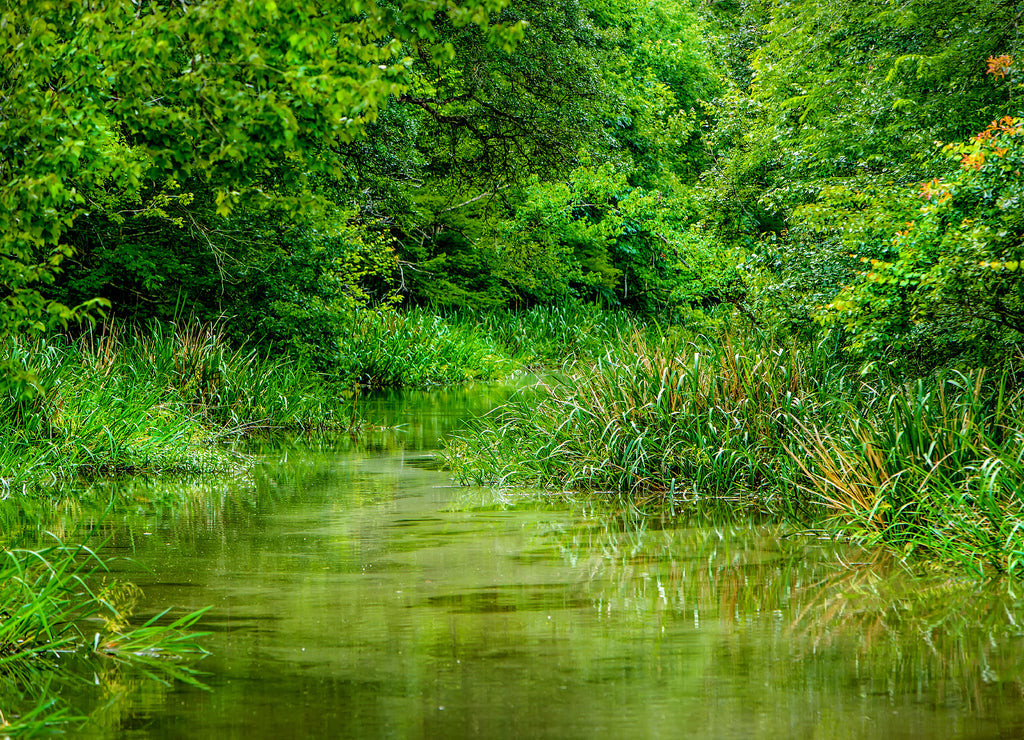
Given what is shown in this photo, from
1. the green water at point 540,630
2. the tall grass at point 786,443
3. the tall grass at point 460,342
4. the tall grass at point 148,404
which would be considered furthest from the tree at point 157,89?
the tall grass at point 460,342

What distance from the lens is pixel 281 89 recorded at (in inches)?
288

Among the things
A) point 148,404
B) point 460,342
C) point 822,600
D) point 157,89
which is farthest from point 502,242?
point 822,600

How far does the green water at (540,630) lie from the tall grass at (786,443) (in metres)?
0.46

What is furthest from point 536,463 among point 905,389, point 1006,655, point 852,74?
point 852,74

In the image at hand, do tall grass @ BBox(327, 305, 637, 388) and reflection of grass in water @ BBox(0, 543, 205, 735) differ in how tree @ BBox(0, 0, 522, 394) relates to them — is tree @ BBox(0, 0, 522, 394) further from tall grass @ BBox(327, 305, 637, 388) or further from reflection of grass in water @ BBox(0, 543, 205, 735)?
tall grass @ BBox(327, 305, 637, 388)

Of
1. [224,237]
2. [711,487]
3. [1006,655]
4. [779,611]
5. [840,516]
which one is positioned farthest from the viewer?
[224,237]

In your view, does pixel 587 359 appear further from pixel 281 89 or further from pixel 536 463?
pixel 281 89

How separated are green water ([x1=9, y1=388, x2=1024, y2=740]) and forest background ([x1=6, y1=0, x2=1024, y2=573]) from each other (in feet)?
3.38

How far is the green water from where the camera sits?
5.25 meters

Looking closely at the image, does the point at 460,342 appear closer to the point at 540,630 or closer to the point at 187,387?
the point at 187,387

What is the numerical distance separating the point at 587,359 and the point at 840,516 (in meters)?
4.38

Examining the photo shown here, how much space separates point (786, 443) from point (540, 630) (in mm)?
4645

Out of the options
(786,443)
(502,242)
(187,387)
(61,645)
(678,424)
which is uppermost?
(502,242)

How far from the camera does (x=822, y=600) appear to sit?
7.33 metres
